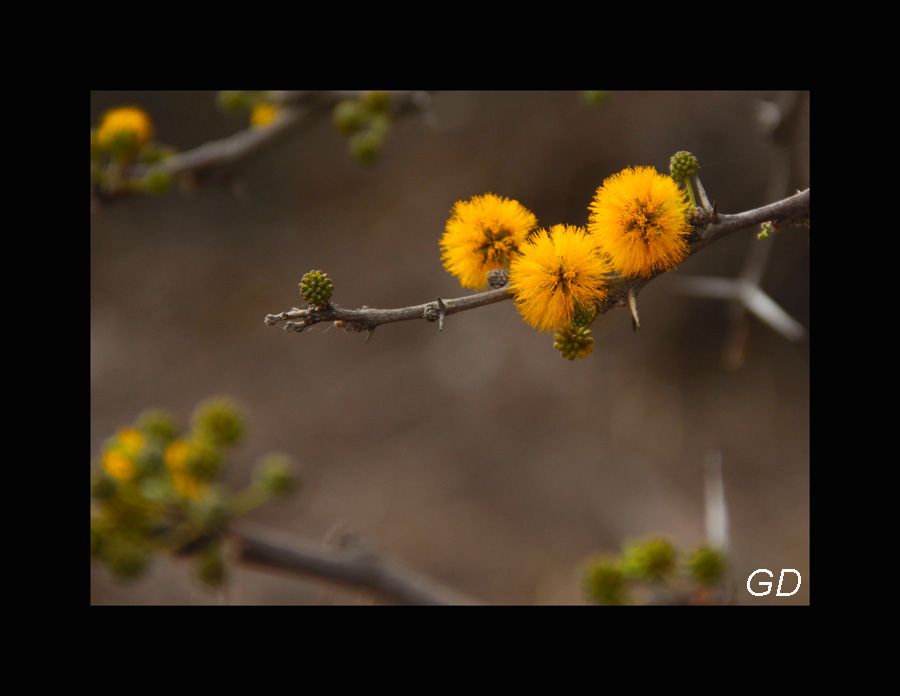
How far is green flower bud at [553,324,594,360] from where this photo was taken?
2033 mm

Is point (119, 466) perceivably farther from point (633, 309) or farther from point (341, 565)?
point (633, 309)

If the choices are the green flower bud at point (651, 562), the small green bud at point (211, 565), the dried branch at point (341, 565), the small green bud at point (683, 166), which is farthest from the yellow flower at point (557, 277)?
the small green bud at point (211, 565)

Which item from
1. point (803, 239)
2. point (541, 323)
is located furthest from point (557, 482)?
point (541, 323)

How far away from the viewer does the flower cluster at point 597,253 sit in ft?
6.45

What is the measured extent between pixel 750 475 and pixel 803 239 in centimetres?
209

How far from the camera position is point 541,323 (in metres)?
1.98

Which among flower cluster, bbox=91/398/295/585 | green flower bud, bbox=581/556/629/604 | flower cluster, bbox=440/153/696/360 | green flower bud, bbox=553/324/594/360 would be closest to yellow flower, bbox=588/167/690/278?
flower cluster, bbox=440/153/696/360

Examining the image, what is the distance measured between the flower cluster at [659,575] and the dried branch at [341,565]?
0.82m

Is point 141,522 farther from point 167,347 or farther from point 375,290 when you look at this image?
point 167,347

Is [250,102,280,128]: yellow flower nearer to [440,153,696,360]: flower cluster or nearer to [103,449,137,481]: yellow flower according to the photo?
[103,449,137,481]: yellow flower

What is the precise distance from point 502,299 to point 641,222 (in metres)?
0.41

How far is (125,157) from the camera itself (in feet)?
12.8

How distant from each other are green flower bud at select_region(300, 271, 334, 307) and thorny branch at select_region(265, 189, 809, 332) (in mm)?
26

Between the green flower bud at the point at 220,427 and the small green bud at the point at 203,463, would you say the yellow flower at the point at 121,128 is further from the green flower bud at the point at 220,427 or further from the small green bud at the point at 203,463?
the small green bud at the point at 203,463
